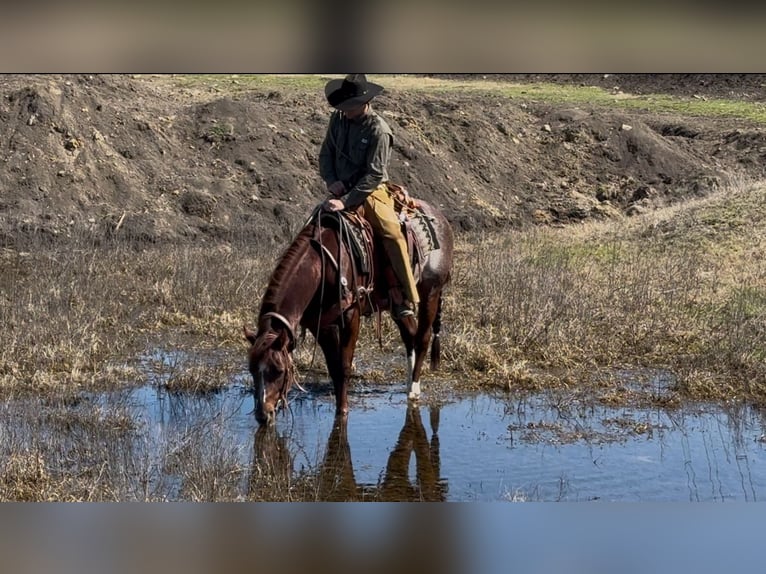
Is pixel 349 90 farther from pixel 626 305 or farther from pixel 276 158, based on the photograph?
pixel 276 158

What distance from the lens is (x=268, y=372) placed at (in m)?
4.50

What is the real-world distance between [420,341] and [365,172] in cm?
151

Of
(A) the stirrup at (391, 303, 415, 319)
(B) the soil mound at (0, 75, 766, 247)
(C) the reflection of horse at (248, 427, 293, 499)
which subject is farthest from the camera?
(B) the soil mound at (0, 75, 766, 247)

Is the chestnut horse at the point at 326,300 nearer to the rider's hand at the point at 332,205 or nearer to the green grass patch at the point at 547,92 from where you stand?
the rider's hand at the point at 332,205

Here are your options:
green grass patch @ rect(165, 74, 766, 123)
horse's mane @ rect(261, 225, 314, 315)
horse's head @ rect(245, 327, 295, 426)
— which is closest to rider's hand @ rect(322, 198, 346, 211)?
horse's mane @ rect(261, 225, 314, 315)

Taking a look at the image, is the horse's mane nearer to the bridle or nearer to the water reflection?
the bridle

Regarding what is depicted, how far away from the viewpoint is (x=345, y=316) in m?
5.29

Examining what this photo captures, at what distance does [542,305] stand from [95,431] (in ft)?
11.7

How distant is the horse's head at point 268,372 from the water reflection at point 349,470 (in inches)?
13.1

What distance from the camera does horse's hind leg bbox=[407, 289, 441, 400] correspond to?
243 inches

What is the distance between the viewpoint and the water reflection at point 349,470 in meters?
4.73

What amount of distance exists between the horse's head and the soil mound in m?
6.84

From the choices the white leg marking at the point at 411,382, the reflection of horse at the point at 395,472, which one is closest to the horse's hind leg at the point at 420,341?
the white leg marking at the point at 411,382
